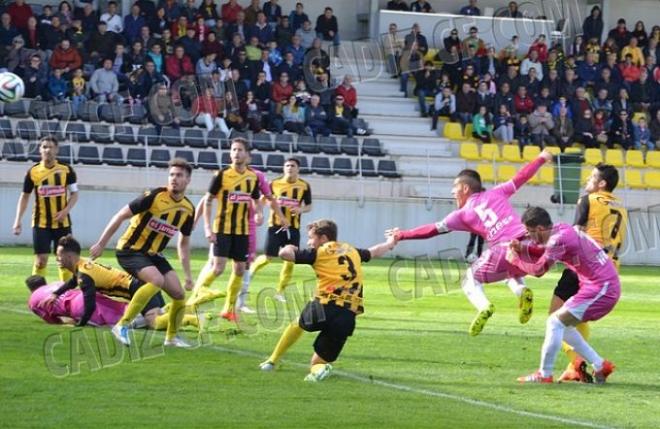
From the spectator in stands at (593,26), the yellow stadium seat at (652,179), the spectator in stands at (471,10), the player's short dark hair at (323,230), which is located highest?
the spectator in stands at (471,10)

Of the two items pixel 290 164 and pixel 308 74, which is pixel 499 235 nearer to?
pixel 290 164

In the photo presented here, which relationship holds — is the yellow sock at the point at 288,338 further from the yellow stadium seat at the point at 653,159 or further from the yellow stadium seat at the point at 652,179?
the yellow stadium seat at the point at 653,159

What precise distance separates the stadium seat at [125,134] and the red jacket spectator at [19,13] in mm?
3445

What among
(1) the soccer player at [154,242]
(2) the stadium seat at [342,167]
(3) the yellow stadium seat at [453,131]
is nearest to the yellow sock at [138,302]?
(1) the soccer player at [154,242]

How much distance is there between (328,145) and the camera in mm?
29266

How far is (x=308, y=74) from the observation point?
30.7 m

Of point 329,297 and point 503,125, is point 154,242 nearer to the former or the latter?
point 329,297

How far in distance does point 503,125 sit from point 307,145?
19.2 ft

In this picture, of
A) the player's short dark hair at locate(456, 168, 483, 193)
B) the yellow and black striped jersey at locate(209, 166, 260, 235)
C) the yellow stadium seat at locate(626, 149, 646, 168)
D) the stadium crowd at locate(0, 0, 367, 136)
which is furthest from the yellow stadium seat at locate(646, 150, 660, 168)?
the player's short dark hair at locate(456, 168, 483, 193)

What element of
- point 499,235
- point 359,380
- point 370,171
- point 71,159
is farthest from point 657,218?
point 359,380

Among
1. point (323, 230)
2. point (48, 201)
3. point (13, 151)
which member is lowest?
point (13, 151)

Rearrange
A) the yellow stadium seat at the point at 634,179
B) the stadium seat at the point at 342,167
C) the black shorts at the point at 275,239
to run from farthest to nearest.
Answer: the yellow stadium seat at the point at 634,179 < the stadium seat at the point at 342,167 < the black shorts at the point at 275,239

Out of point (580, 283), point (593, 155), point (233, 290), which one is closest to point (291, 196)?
point (233, 290)

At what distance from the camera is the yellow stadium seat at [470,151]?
31.1 metres
